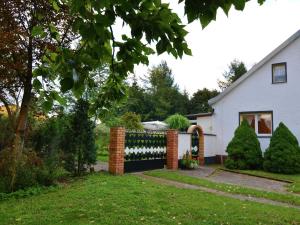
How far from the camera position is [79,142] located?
37.2 ft

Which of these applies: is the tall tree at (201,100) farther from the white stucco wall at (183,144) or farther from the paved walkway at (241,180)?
the paved walkway at (241,180)

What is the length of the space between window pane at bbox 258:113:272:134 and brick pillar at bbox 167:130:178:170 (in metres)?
5.35

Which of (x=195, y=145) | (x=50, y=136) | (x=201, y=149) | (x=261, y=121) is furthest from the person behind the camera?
(x=261, y=121)

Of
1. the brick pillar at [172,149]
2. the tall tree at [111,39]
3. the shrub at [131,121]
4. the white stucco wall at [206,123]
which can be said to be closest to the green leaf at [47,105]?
the tall tree at [111,39]

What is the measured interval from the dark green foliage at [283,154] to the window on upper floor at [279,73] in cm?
285

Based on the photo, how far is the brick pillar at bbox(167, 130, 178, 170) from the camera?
13969 millimetres

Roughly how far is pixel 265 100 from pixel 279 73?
1.45 meters

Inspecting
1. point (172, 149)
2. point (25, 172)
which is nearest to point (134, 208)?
point (25, 172)

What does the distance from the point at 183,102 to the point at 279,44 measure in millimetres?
28176

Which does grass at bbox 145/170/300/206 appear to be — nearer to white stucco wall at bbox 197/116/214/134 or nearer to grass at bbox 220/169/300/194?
grass at bbox 220/169/300/194

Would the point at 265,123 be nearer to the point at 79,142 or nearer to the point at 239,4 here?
the point at 79,142

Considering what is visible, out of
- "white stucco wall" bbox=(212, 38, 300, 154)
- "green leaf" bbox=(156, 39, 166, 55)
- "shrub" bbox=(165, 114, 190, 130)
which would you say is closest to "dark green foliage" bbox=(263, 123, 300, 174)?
"white stucco wall" bbox=(212, 38, 300, 154)

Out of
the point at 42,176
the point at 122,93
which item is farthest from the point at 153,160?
the point at 122,93

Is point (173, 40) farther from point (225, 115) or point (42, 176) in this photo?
point (225, 115)
